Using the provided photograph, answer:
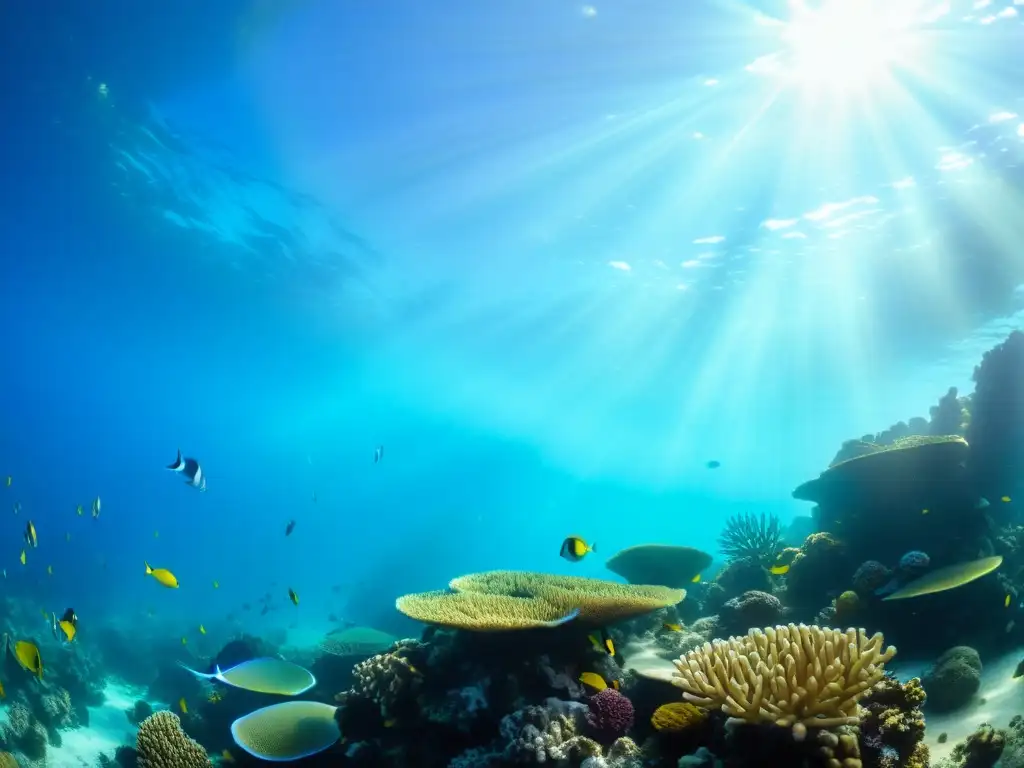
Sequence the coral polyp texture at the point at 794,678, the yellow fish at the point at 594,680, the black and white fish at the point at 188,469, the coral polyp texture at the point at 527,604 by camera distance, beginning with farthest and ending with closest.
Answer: the black and white fish at the point at 188,469, the yellow fish at the point at 594,680, the coral polyp texture at the point at 527,604, the coral polyp texture at the point at 794,678

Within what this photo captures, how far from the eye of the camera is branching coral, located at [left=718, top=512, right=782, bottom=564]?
10.7 meters

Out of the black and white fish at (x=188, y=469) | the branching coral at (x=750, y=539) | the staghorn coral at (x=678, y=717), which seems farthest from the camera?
the branching coral at (x=750, y=539)

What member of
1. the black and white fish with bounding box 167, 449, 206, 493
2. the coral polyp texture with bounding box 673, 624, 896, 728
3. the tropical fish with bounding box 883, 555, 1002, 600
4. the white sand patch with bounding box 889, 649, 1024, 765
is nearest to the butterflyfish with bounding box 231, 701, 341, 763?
the black and white fish with bounding box 167, 449, 206, 493

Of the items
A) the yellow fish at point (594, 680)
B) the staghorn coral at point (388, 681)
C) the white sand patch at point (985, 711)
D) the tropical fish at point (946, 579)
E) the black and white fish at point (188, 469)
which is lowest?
the white sand patch at point (985, 711)

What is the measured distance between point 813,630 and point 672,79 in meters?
17.5

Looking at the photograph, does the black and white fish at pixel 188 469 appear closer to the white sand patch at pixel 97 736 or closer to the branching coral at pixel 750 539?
the white sand patch at pixel 97 736

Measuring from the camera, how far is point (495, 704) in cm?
501

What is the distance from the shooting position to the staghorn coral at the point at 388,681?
5215mm

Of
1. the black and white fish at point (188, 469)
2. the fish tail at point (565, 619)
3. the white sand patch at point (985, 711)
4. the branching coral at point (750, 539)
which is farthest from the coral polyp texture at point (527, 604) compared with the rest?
the branching coral at point (750, 539)

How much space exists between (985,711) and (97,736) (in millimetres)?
17907

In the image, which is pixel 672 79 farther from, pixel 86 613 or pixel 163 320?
pixel 86 613

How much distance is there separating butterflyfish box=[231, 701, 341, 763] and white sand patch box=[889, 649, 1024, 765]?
5.64 metres

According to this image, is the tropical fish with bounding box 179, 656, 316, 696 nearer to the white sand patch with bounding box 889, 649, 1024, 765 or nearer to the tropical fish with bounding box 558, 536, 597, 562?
the tropical fish with bounding box 558, 536, 597, 562

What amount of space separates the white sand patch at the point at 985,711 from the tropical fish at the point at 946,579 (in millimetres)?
876
